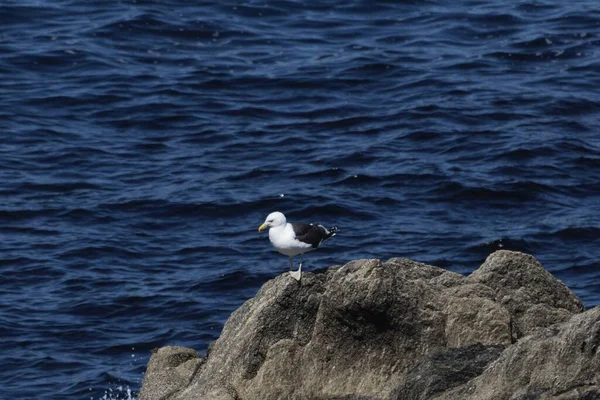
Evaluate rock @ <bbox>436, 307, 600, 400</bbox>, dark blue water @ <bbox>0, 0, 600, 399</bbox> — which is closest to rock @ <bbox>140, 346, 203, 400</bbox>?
dark blue water @ <bbox>0, 0, 600, 399</bbox>

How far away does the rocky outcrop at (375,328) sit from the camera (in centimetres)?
1234

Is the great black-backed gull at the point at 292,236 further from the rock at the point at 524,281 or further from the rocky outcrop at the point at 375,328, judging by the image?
the rock at the point at 524,281

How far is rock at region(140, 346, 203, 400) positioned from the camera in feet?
45.9

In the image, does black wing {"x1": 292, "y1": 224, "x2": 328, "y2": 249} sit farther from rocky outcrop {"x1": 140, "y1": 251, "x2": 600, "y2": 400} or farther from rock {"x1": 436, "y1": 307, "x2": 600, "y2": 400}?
rock {"x1": 436, "y1": 307, "x2": 600, "y2": 400}

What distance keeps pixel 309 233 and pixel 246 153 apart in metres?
13.1

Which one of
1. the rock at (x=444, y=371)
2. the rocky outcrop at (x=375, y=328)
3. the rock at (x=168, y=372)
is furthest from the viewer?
the rock at (x=168, y=372)

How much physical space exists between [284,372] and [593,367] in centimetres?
357

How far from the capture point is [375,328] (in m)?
12.7

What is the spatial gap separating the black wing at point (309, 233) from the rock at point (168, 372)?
184 centimetres

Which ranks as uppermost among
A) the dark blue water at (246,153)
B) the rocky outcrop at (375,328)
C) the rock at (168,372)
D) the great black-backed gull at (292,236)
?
the great black-backed gull at (292,236)

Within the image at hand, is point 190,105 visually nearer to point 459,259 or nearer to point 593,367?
point 459,259

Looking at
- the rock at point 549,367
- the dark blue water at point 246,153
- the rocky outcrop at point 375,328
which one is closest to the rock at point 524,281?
the rocky outcrop at point 375,328

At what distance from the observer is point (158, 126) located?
2895 cm

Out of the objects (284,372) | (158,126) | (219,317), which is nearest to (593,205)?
(219,317)
